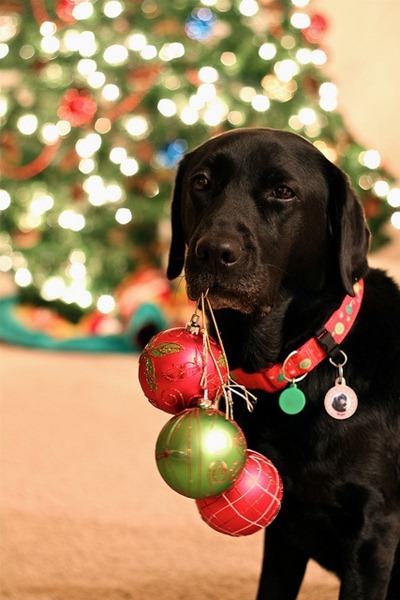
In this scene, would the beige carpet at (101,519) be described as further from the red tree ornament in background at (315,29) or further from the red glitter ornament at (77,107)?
the red tree ornament in background at (315,29)

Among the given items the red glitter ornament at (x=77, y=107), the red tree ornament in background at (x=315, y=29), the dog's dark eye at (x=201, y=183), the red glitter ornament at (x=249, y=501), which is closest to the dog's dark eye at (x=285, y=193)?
the dog's dark eye at (x=201, y=183)

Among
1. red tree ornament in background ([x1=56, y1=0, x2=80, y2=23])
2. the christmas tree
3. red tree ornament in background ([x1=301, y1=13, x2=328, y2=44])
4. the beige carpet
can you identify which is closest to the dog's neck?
the beige carpet

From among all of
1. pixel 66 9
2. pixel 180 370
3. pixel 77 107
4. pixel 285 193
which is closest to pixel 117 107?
pixel 77 107

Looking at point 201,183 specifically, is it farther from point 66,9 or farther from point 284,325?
point 66,9

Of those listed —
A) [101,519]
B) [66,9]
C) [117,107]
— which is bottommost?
[101,519]

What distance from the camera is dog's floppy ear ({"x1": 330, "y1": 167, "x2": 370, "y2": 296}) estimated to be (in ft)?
4.46

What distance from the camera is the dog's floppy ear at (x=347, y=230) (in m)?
1.36

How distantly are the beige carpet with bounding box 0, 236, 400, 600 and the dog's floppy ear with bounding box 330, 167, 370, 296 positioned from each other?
585 mm

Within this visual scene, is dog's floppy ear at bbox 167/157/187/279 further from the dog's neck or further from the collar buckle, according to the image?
the collar buckle

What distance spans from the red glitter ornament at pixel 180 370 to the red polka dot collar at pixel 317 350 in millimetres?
139

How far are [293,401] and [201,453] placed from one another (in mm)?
237

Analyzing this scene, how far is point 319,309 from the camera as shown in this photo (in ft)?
4.57

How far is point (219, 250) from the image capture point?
1282mm

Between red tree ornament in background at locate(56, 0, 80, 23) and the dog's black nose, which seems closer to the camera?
the dog's black nose
